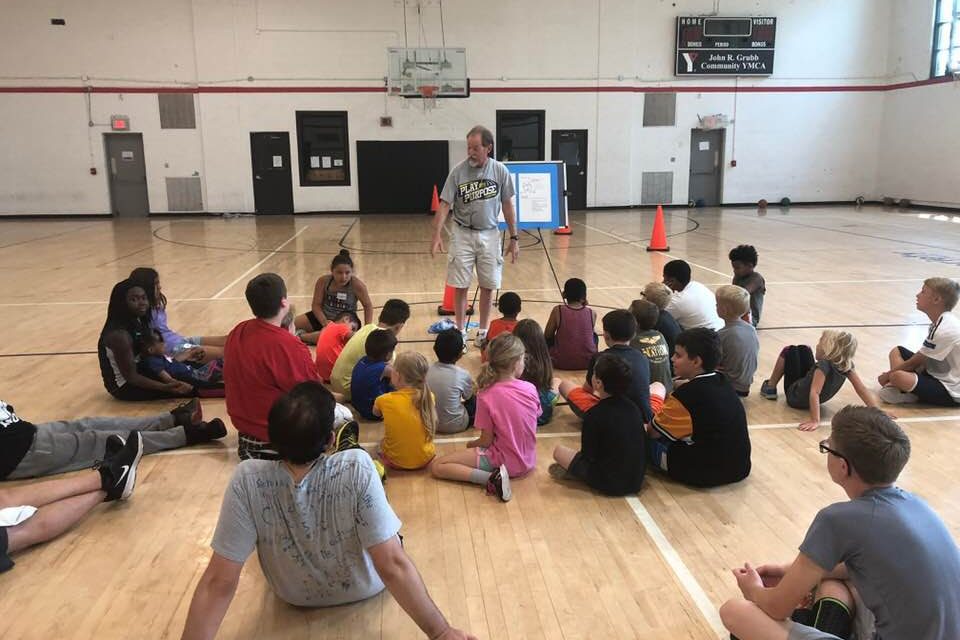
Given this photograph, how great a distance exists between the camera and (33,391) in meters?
5.22

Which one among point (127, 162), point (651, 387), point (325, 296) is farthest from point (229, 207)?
point (651, 387)

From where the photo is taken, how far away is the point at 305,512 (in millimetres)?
2262

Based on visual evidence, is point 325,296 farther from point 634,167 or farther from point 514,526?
point 634,167

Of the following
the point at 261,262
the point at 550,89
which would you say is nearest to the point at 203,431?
the point at 261,262

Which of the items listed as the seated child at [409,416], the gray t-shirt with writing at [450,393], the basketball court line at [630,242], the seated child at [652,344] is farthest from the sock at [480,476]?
the basketball court line at [630,242]

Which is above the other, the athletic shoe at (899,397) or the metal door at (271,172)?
the metal door at (271,172)

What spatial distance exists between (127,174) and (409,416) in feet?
64.4

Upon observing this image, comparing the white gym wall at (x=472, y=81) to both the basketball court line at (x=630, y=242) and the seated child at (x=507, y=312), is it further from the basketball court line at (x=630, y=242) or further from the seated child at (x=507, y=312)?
the seated child at (x=507, y=312)

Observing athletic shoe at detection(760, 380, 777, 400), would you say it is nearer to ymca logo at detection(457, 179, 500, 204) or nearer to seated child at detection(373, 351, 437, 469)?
seated child at detection(373, 351, 437, 469)

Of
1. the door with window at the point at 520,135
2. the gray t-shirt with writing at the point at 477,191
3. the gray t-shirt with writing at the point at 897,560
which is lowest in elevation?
the gray t-shirt with writing at the point at 897,560

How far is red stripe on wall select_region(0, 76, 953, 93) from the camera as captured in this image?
19.3 metres

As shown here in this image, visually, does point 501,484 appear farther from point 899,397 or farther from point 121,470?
point 899,397

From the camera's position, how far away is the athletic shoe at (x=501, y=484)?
3508 millimetres

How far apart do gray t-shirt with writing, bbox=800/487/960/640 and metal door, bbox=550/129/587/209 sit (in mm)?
19407
